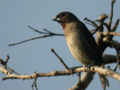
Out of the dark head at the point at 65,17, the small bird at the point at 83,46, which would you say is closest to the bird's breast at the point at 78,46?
the small bird at the point at 83,46

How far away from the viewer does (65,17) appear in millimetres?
6125

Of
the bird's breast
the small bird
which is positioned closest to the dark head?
the small bird

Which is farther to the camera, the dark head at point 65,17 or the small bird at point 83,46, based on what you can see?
the dark head at point 65,17

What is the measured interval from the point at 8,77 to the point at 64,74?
3.03 ft

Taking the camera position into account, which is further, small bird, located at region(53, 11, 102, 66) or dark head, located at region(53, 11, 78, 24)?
dark head, located at region(53, 11, 78, 24)

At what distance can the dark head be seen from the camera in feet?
19.8

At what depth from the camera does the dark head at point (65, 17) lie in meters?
6.04

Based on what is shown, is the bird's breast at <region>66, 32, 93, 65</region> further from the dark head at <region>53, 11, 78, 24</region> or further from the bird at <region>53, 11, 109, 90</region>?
the dark head at <region>53, 11, 78, 24</region>

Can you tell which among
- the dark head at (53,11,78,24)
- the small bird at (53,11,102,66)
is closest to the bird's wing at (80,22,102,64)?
the small bird at (53,11,102,66)

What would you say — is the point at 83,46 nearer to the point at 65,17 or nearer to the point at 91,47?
the point at 91,47

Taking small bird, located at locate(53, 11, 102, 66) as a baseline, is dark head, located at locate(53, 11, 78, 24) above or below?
above

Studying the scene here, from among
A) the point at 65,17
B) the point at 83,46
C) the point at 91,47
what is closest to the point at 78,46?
the point at 83,46

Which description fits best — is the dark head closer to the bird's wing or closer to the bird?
the bird

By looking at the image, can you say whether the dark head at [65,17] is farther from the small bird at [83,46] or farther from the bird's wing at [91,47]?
the bird's wing at [91,47]
